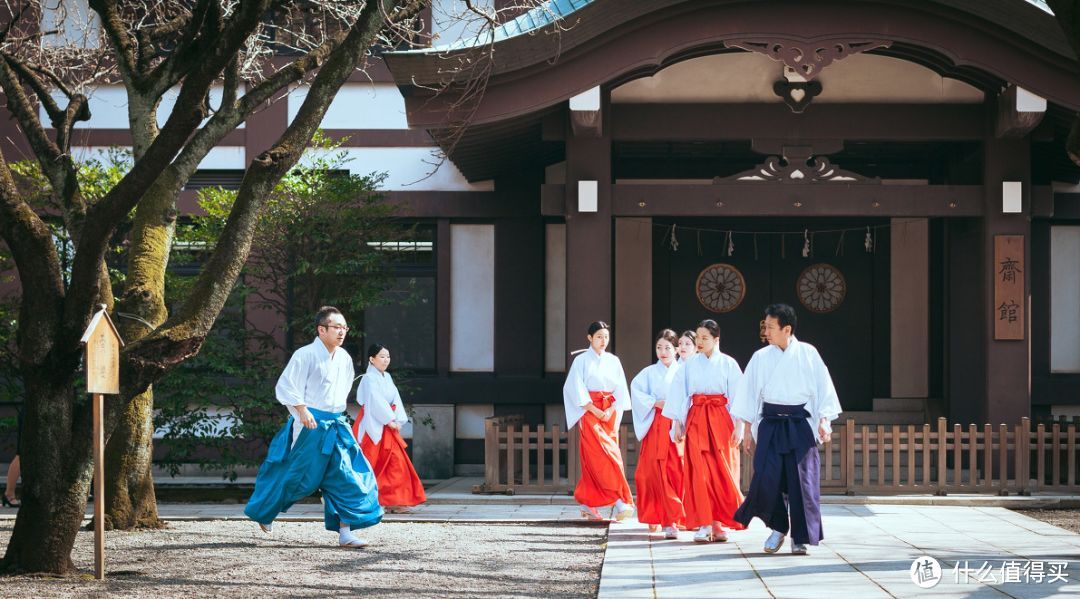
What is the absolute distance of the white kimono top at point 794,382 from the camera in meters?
8.21

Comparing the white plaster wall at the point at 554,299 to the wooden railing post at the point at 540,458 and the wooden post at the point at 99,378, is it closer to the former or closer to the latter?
the wooden railing post at the point at 540,458

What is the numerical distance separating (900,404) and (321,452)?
886 cm

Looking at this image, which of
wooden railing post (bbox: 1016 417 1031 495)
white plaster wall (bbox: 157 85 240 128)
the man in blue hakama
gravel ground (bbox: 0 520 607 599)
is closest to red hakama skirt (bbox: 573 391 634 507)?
gravel ground (bbox: 0 520 607 599)

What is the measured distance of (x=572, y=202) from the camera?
12.1 meters

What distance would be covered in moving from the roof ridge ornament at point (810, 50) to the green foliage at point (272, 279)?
460 cm

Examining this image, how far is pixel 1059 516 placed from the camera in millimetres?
10742

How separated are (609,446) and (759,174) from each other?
11.7 feet

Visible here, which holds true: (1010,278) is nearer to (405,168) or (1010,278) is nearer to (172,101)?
(405,168)

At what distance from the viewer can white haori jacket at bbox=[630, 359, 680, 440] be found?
32.0ft

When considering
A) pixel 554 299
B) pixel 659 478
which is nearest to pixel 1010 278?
pixel 659 478

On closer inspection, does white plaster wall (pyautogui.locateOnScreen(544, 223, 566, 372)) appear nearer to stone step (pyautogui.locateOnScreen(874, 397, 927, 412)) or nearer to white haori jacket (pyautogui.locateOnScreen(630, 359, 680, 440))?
stone step (pyautogui.locateOnScreen(874, 397, 927, 412))

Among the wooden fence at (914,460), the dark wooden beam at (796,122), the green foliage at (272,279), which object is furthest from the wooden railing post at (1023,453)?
the green foliage at (272,279)

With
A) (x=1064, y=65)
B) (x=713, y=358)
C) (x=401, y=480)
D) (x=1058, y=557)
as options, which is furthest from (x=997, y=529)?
(x=401, y=480)

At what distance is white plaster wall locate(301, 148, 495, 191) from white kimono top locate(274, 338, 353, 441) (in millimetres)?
6060
